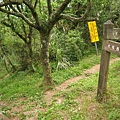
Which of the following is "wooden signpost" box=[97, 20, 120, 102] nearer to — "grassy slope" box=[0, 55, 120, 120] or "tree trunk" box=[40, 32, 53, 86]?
"grassy slope" box=[0, 55, 120, 120]

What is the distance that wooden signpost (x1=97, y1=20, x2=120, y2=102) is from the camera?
142 inches

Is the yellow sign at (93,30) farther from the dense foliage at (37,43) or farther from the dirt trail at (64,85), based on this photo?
the dirt trail at (64,85)

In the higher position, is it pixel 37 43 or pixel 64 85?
pixel 37 43

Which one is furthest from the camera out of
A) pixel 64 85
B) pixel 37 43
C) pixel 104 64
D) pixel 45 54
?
pixel 37 43

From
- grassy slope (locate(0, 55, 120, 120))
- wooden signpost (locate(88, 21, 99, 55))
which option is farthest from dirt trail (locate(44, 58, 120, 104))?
wooden signpost (locate(88, 21, 99, 55))

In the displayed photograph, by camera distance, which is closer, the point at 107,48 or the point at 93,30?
the point at 107,48

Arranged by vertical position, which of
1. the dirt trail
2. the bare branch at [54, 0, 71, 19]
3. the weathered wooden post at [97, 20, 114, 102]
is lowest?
the dirt trail

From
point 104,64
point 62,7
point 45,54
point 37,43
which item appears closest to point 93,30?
point 37,43

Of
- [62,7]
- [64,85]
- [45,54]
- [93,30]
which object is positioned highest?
[62,7]

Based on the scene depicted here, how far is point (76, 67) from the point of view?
7992mm

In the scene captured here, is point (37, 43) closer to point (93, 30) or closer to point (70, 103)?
point (93, 30)

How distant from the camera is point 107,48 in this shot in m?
3.83

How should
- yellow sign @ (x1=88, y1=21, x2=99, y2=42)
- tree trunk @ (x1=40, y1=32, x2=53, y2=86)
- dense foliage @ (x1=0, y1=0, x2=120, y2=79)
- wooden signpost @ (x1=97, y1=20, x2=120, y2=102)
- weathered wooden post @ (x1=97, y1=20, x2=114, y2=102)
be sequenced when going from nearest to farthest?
wooden signpost @ (x1=97, y1=20, x2=120, y2=102), weathered wooden post @ (x1=97, y1=20, x2=114, y2=102), tree trunk @ (x1=40, y1=32, x2=53, y2=86), dense foliage @ (x1=0, y1=0, x2=120, y2=79), yellow sign @ (x1=88, y1=21, x2=99, y2=42)

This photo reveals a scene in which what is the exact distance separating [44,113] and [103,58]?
2069 mm
